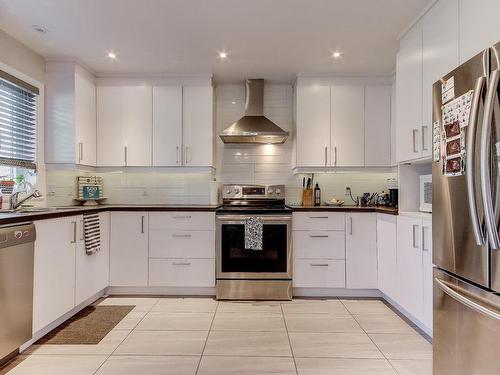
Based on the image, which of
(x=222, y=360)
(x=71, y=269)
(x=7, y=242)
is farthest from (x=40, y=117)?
(x=222, y=360)

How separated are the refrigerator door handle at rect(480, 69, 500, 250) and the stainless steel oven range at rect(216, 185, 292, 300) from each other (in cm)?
218

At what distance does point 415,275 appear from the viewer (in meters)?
2.60

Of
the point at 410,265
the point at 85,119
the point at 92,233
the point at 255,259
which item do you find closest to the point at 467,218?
the point at 410,265

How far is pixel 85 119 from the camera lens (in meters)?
3.68

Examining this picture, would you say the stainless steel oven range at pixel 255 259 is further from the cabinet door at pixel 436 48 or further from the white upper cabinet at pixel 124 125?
the cabinet door at pixel 436 48

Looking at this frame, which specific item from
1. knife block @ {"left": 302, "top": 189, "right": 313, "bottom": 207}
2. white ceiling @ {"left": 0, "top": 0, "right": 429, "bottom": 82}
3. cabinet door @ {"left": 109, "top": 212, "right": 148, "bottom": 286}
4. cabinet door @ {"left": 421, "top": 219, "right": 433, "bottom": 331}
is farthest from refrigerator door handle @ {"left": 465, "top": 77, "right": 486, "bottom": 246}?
cabinet door @ {"left": 109, "top": 212, "right": 148, "bottom": 286}

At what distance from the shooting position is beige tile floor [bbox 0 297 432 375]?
211 centimetres

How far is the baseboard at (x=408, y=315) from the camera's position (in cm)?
250

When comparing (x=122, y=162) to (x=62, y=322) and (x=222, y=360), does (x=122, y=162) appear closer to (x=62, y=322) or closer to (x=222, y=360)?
(x=62, y=322)

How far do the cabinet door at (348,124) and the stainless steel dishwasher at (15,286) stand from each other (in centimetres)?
290

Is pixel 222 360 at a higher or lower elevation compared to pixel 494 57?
lower

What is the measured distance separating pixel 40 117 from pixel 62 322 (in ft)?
6.33

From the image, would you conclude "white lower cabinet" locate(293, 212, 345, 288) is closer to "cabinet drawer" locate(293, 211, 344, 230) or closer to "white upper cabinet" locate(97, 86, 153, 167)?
"cabinet drawer" locate(293, 211, 344, 230)

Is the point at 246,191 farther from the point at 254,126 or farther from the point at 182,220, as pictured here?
the point at 182,220
